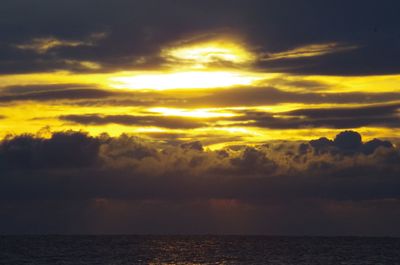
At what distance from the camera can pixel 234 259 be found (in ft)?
528

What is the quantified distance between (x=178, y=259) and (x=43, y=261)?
95.7 feet

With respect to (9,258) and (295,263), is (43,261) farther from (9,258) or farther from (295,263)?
(295,263)

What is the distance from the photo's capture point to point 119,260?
15400 cm

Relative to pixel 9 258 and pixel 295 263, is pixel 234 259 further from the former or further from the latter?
pixel 9 258

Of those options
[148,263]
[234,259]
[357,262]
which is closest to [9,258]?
[148,263]

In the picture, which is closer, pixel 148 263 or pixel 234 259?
pixel 148 263

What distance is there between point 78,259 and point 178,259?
21300 millimetres

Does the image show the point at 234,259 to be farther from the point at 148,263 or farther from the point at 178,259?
the point at 148,263

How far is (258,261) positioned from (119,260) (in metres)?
27.3

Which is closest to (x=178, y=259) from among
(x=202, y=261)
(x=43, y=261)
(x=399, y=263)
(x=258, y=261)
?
(x=202, y=261)

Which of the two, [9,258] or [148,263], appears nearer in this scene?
[148,263]

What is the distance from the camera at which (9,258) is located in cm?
15888

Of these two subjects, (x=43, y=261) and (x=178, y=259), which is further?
(x=178, y=259)

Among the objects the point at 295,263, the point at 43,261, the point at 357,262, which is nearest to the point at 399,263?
the point at 357,262
